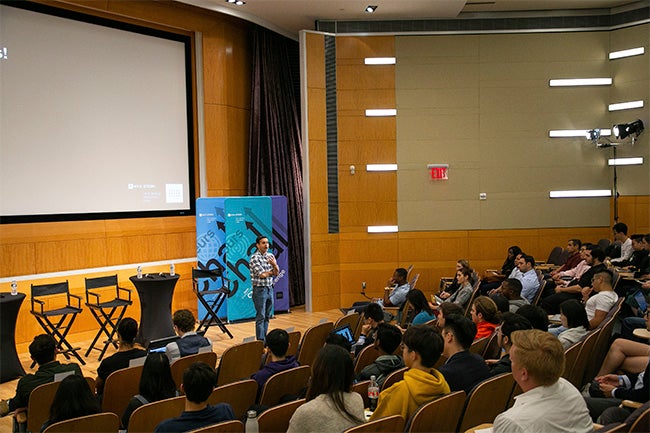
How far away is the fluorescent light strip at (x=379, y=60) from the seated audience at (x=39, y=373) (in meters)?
7.70

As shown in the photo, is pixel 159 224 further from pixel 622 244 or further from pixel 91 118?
pixel 622 244

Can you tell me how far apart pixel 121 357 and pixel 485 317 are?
294 centimetres

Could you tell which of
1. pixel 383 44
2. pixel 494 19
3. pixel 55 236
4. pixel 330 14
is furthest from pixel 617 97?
pixel 55 236

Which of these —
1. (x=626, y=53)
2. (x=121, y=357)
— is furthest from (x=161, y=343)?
(x=626, y=53)

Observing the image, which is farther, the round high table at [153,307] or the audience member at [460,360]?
the round high table at [153,307]

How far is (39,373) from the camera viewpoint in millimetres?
4664

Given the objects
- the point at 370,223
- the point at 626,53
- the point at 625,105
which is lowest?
the point at 370,223

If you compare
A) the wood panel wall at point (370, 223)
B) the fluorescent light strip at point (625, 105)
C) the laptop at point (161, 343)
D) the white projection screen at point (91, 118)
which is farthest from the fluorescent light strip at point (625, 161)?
the laptop at point (161, 343)

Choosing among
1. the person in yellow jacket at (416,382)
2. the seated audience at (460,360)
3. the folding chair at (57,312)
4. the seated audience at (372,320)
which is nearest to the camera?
the person in yellow jacket at (416,382)

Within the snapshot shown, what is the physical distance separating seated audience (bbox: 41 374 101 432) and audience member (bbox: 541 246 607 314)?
496cm

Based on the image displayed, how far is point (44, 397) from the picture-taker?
4371mm

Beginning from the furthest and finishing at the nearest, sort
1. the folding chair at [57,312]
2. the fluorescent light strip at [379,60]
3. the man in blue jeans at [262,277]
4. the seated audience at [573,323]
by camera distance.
Answer: the fluorescent light strip at [379,60]
the man in blue jeans at [262,277]
the folding chair at [57,312]
the seated audience at [573,323]

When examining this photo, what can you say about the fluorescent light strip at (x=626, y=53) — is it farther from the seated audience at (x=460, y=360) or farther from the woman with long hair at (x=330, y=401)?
the woman with long hair at (x=330, y=401)

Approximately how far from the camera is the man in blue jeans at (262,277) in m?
8.32
